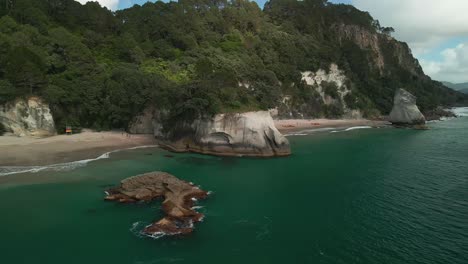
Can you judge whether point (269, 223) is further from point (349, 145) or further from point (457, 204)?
point (349, 145)

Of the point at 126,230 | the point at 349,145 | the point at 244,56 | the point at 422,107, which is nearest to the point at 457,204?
the point at 126,230

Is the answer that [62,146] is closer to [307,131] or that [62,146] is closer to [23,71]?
[23,71]

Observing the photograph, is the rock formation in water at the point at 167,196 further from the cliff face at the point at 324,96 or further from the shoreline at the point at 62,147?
the cliff face at the point at 324,96

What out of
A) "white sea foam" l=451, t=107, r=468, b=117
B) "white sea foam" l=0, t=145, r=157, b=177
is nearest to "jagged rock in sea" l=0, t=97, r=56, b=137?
"white sea foam" l=0, t=145, r=157, b=177

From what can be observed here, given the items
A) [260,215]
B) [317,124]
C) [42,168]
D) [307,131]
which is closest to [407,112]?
[317,124]

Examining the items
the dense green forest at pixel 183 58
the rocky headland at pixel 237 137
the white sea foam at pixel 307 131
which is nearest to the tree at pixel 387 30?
the dense green forest at pixel 183 58

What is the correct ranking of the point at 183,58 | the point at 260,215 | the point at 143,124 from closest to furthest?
the point at 260,215, the point at 143,124, the point at 183,58
